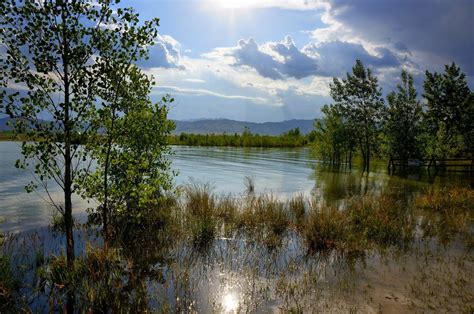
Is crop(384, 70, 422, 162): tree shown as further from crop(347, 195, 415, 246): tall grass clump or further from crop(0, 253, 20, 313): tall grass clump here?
crop(0, 253, 20, 313): tall grass clump

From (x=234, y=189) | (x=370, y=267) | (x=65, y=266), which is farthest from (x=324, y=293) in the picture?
(x=234, y=189)

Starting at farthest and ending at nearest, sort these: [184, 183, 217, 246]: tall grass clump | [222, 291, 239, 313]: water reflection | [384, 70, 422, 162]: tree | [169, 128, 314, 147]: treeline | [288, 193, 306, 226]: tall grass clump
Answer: [169, 128, 314, 147]: treeline → [384, 70, 422, 162]: tree → [288, 193, 306, 226]: tall grass clump → [184, 183, 217, 246]: tall grass clump → [222, 291, 239, 313]: water reflection

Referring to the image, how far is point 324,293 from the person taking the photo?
28.4ft

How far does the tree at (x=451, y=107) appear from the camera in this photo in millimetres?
52000

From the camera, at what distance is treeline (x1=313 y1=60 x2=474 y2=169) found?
46.6 metres

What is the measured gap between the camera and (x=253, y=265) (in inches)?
411

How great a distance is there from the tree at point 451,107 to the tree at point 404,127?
7029mm

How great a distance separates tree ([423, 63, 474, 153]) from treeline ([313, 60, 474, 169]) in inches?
4.9

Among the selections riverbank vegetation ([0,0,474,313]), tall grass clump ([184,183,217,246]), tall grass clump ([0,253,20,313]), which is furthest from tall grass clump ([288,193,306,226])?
tall grass clump ([0,253,20,313])

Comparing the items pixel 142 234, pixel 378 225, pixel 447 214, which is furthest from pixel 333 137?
pixel 142 234

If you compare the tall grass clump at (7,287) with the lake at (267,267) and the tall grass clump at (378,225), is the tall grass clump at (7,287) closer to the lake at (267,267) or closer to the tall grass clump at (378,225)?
the lake at (267,267)

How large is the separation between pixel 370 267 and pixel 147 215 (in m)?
8.72

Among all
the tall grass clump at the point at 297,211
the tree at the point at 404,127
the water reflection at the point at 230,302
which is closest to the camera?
the water reflection at the point at 230,302

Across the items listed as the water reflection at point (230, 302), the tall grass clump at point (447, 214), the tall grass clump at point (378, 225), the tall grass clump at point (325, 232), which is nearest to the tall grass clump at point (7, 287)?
the water reflection at point (230, 302)
